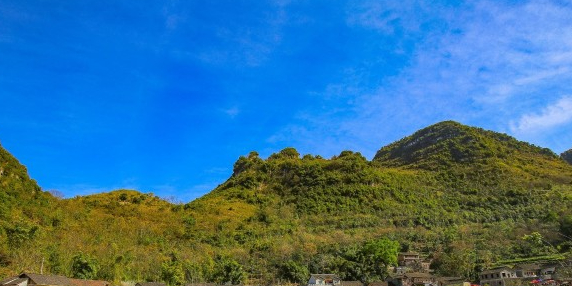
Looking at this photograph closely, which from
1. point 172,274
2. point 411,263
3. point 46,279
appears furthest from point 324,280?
point 46,279

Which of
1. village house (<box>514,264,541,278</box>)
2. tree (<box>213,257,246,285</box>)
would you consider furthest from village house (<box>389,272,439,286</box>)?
tree (<box>213,257,246,285</box>)

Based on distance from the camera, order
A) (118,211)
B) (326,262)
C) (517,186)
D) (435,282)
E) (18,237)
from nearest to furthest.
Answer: (18,237), (435,282), (326,262), (118,211), (517,186)

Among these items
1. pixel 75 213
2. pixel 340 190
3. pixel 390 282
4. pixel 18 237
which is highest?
pixel 340 190

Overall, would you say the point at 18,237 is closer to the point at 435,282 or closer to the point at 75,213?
the point at 75,213

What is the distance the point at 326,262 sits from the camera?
58281 mm

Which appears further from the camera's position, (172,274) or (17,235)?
(172,274)

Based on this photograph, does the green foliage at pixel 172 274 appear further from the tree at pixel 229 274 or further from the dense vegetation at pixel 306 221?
the tree at pixel 229 274

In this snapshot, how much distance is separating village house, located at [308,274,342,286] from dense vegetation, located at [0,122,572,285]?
6.09ft

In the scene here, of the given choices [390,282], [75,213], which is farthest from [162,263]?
[390,282]

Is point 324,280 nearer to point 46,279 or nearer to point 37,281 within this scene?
point 46,279

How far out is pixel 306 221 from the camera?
254 feet

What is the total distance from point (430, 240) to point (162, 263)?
3912 centimetres

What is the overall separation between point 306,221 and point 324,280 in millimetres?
23788

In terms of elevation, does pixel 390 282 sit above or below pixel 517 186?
below
